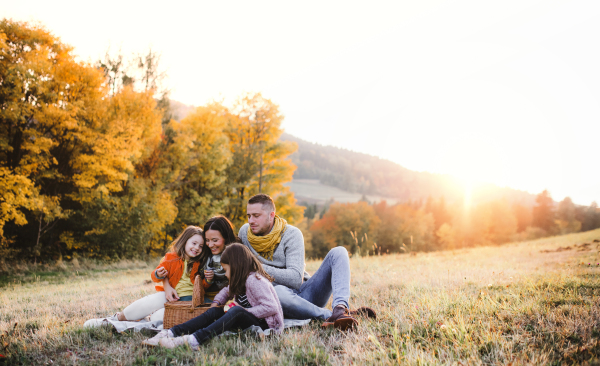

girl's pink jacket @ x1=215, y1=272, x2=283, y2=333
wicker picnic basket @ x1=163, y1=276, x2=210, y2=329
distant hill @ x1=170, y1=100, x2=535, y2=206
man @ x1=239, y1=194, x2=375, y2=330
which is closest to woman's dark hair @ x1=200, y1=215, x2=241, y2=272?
man @ x1=239, y1=194, x2=375, y2=330

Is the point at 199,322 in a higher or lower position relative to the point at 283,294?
lower

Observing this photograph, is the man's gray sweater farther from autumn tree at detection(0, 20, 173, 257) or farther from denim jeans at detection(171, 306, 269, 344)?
autumn tree at detection(0, 20, 173, 257)

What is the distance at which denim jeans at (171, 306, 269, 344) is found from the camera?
2.98 metres

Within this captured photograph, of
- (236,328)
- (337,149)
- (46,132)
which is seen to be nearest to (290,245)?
(236,328)

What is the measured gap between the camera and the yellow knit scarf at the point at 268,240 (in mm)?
3809

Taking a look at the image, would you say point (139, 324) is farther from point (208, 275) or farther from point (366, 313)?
point (366, 313)

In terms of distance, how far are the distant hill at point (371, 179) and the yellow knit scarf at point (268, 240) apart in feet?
322

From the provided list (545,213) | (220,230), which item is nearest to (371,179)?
(545,213)

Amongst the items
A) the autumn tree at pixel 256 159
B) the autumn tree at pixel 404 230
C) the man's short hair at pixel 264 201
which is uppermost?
the autumn tree at pixel 256 159

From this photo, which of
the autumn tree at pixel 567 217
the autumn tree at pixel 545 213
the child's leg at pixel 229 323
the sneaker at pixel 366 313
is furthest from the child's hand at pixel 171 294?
the autumn tree at pixel 545 213

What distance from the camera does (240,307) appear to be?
3162 mm

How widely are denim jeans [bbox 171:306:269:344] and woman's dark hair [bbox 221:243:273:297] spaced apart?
223 millimetres

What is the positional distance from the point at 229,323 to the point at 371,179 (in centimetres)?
11804

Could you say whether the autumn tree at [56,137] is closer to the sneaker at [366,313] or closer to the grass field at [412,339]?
the grass field at [412,339]
